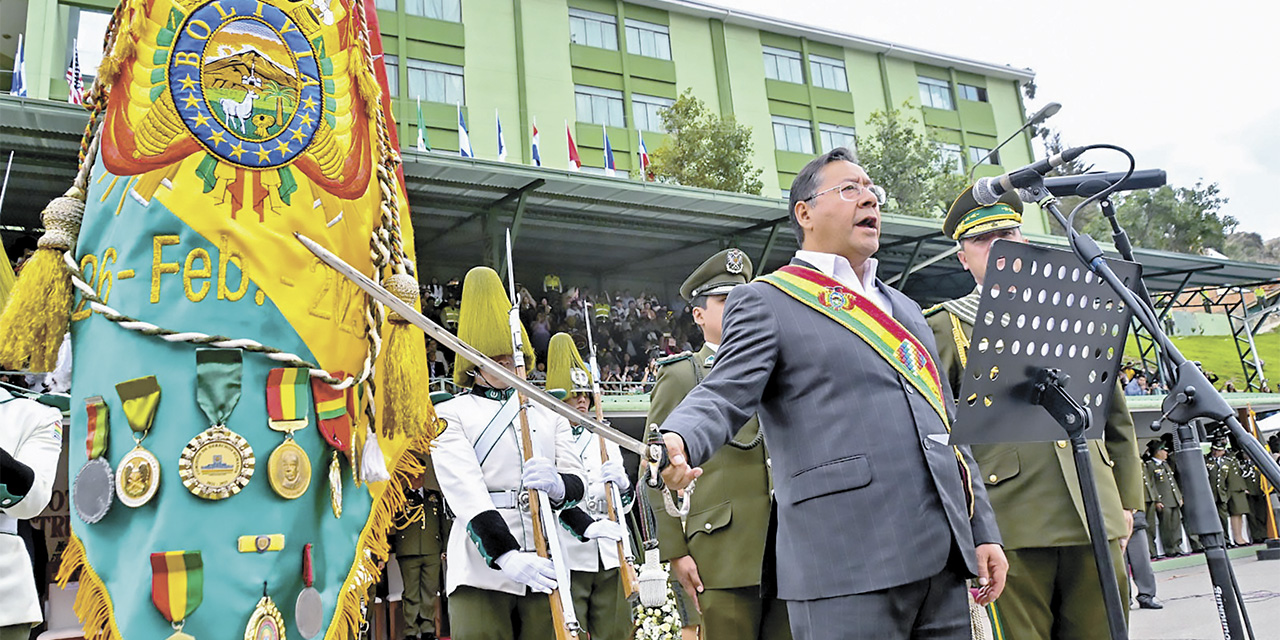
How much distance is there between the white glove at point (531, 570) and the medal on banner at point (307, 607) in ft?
4.18

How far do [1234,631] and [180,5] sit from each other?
10.7 feet

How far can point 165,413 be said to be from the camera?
2.35m

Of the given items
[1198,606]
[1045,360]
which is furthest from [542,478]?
[1198,606]

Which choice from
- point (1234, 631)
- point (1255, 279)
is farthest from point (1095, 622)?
point (1255, 279)

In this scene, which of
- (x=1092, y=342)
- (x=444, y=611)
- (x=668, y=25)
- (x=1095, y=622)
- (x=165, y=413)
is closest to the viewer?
(x=165, y=413)

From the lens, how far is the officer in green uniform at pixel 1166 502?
52.6 feet

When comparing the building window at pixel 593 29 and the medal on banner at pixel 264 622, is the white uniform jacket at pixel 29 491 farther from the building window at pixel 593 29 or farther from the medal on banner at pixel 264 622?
the building window at pixel 593 29

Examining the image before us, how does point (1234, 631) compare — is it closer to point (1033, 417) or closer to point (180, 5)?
point (1033, 417)

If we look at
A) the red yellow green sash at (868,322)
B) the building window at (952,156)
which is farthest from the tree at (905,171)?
the red yellow green sash at (868,322)

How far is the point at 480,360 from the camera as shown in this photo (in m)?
2.02

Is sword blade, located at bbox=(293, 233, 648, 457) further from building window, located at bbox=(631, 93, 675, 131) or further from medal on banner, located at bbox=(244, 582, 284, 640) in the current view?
building window, located at bbox=(631, 93, 675, 131)

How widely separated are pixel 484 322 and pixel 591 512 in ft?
4.50

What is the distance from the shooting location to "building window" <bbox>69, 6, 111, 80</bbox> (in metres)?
20.2

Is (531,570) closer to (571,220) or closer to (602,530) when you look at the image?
(602,530)
